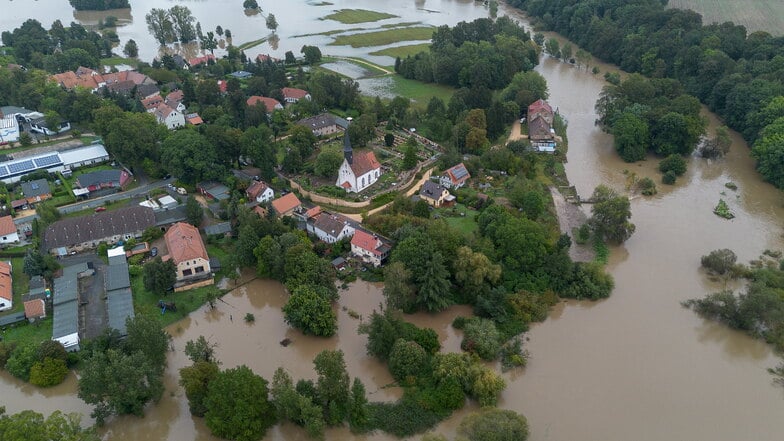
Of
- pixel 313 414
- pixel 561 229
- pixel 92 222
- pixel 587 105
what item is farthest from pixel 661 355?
pixel 587 105

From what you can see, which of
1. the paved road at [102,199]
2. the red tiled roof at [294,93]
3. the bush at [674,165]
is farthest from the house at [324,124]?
the bush at [674,165]

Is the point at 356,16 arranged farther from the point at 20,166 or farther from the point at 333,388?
the point at 333,388

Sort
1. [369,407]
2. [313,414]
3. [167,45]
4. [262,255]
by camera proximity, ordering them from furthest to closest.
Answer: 1. [167,45]
2. [262,255]
3. [369,407]
4. [313,414]

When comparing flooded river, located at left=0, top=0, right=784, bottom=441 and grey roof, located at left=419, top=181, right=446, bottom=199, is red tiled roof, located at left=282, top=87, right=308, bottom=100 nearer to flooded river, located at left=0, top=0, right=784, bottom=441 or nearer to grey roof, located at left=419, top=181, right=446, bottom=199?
grey roof, located at left=419, top=181, right=446, bottom=199

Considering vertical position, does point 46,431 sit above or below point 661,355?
above

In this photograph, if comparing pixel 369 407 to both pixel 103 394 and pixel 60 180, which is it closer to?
pixel 103 394

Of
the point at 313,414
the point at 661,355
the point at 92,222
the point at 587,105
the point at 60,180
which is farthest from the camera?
the point at 587,105

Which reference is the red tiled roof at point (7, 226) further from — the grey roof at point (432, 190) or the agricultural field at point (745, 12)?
the agricultural field at point (745, 12)
